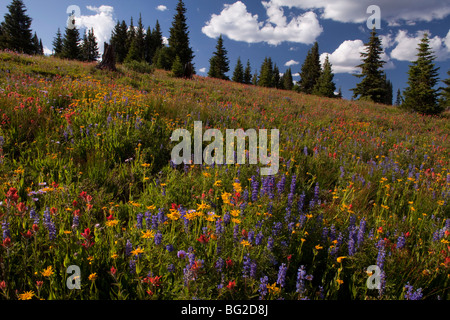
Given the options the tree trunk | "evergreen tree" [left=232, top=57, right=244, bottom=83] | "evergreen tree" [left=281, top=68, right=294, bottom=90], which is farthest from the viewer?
"evergreen tree" [left=281, top=68, right=294, bottom=90]

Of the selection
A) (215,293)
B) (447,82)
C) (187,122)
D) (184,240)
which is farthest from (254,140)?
(447,82)

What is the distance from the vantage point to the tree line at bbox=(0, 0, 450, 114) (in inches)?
739

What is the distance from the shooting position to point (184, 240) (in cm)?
221

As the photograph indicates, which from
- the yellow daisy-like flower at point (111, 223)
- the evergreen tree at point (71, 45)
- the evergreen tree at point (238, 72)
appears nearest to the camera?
the yellow daisy-like flower at point (111, 223)

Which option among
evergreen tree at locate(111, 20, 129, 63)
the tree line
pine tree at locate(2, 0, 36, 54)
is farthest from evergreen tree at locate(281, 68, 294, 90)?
pine tree at locate(2, 0, 36, 54)

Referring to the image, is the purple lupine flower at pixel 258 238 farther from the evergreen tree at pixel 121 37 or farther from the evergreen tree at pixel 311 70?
the evergreen tree at pixel 121 37

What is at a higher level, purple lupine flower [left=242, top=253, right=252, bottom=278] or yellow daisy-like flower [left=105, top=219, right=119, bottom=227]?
yellow daisy-like flower [left=105, top=219, right=119, bottom=227]

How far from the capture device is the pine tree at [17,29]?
35.4m

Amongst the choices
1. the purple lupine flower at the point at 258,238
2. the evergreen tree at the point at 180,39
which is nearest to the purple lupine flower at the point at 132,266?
the purple lupine flower at the point at 258,238

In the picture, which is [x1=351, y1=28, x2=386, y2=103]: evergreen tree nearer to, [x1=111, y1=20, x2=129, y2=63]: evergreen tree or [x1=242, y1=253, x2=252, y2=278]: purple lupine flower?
[x1=242, y1=253, x2=252, y2=278]: purple lupine flower

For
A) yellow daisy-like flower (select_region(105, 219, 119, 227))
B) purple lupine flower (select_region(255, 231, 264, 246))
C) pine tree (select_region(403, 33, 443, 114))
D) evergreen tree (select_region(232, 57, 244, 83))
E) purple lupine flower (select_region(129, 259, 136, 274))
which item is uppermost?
evergreen tree (select_region(232, 57, 244, 83))
